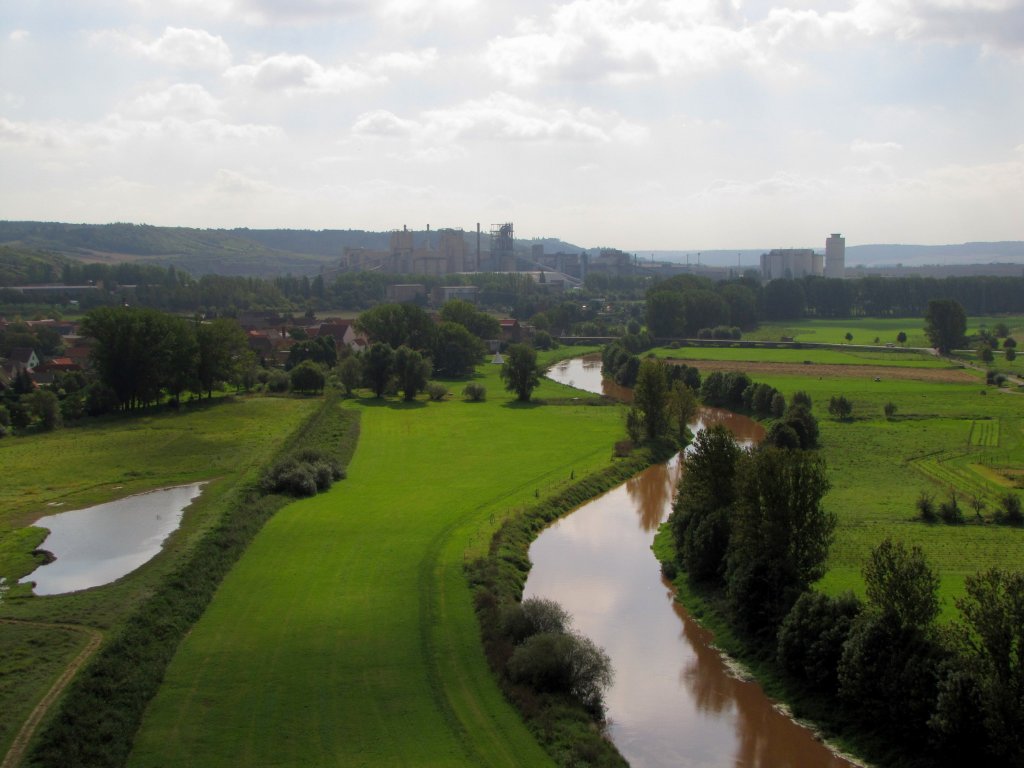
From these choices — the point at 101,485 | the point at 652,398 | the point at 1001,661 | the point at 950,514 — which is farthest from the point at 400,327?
the point at 1001,661

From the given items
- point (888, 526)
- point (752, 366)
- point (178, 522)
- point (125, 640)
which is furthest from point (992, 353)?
point (125, 640)

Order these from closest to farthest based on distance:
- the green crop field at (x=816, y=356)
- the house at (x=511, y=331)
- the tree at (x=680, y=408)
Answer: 1. the tree at (x=680, y=408)
2. the green crop field at (x=816, y=356)
3. the house at (x=511, y=331)

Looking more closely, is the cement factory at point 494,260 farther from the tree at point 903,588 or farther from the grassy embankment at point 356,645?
the tree at point 903,588

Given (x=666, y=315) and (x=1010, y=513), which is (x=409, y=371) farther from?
(x=666, y=315)

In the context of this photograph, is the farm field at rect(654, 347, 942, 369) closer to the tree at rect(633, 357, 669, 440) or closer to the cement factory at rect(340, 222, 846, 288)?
the tree at rect(633, 357, 669, 440)

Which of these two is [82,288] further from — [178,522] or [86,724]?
[86,724]

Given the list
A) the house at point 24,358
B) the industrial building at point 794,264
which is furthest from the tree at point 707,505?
the industrial building at point 794,264

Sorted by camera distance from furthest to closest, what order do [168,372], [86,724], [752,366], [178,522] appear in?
1. [752,366]
2. [168,372]
3. [178,522]
4. [86,724]
